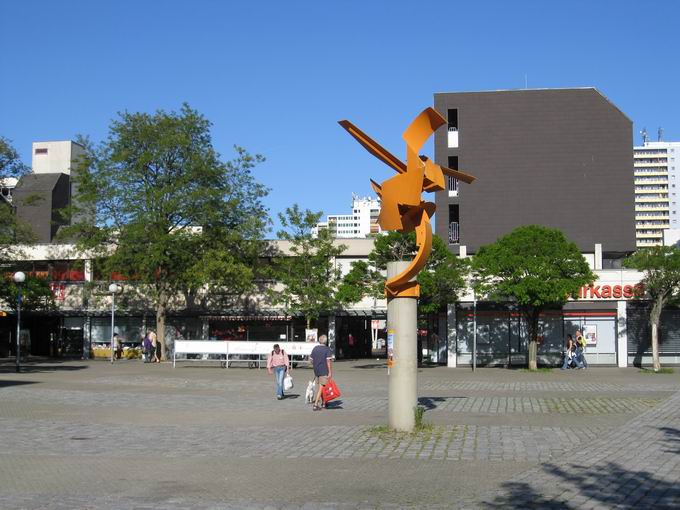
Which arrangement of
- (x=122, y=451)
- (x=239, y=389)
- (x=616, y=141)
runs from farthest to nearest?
(x=616, y=141) < (x=239, y=389) < (x=122, y=451)

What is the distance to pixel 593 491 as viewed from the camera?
8.77 metres

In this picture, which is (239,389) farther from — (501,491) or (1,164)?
(501,491)

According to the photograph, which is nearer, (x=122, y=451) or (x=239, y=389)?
(x=122, y=451)

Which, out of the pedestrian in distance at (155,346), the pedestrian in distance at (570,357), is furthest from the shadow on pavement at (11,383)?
the pedestrian in distance at (570,357)

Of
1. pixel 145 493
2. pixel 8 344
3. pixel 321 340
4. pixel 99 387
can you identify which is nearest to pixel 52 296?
pixel 8 344

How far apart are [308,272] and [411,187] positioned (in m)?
29.5

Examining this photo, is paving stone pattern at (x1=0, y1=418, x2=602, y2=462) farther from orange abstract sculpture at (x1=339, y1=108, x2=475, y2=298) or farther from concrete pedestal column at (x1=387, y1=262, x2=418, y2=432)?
orange abstract sculpture at (x1=339, y1=108, x2=475, y2=298)

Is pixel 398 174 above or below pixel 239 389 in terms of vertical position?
above

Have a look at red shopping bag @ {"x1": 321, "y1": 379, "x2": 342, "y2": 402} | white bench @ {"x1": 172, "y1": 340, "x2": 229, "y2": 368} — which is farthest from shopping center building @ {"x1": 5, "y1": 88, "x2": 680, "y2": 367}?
red shopping bag @ {"x1": 321, "y1": 379, "x2": 342, "y2": 402}

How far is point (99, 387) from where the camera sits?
2509cm

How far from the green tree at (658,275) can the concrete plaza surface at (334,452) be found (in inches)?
498

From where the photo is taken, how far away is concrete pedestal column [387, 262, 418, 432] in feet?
44.5

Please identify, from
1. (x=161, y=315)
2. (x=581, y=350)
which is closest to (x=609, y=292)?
(x=581, y=350)

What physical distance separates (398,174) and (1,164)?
2346 centimetres
